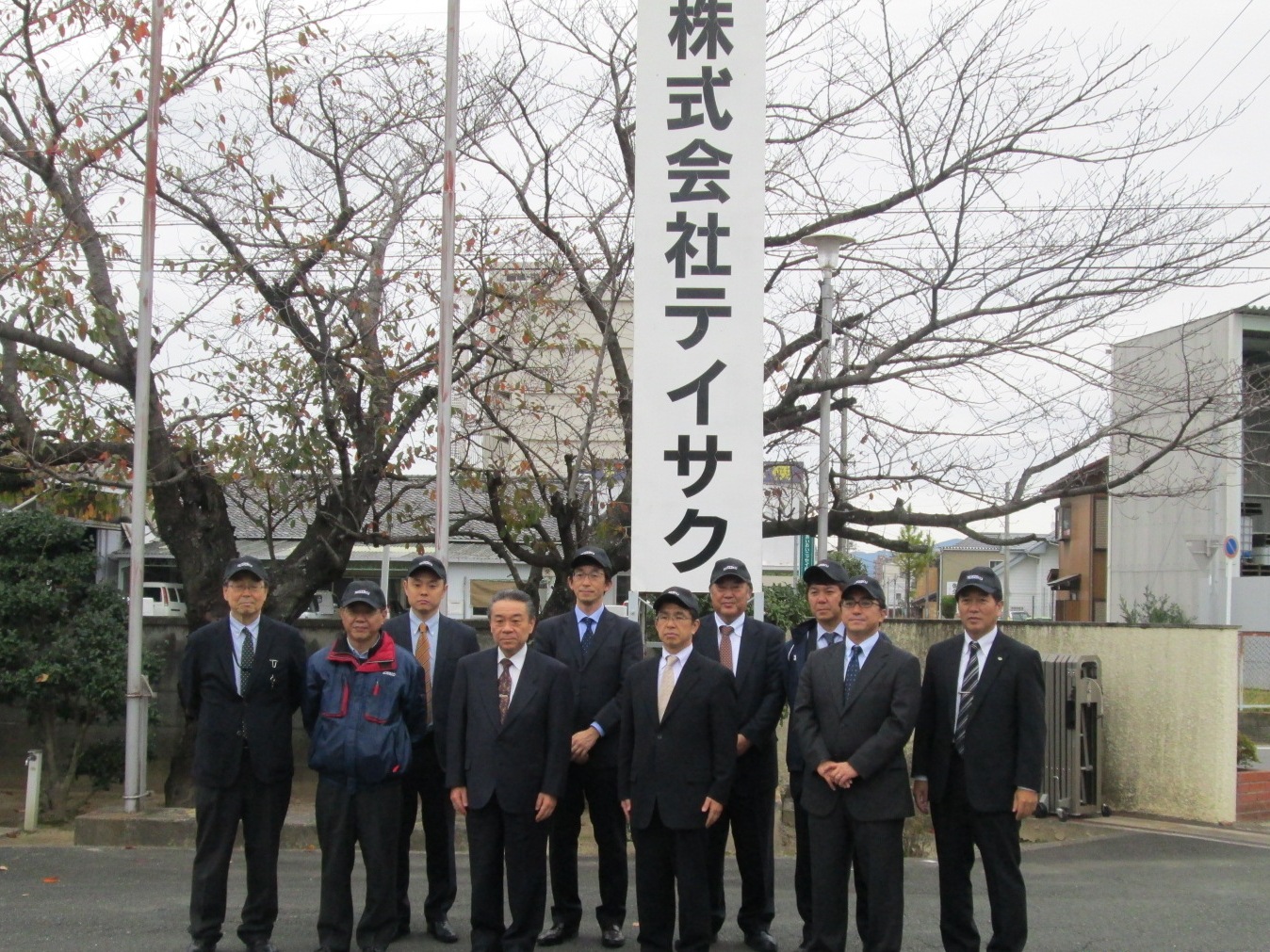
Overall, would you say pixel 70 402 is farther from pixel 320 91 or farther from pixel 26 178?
pixel 320 91

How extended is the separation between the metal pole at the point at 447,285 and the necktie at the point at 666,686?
3015mm

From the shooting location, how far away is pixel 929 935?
6785mm

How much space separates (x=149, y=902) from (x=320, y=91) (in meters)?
6.65

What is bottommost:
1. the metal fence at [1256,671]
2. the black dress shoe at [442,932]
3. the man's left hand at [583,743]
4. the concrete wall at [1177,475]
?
the black dress shoe at [442,932]

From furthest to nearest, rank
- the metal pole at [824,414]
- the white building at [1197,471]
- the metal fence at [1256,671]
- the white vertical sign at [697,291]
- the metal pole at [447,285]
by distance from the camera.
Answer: the metal fence at [1256,671]
the metal pole at [824,414]
the white building at [1197,471]
the metal pole at [447,285]
the white vertical sign at [697,291]

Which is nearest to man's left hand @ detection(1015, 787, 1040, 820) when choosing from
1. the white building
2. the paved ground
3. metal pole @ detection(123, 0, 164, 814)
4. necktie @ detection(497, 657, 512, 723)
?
the paved ground

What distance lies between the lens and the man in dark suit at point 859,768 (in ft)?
19.1

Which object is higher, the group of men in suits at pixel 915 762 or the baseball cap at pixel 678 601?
the baseball cap at pixel 678 601

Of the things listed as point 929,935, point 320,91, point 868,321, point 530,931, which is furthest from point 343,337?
point 929,935

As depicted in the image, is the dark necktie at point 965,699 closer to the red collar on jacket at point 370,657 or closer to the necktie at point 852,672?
the necktie at point 852,672

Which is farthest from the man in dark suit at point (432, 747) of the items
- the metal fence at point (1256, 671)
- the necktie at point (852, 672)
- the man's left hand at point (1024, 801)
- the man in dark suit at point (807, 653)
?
the metal fence at point (1256, 671)

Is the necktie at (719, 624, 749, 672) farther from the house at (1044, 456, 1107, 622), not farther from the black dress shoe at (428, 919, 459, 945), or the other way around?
the house at (1044, 456, 1107, 622)

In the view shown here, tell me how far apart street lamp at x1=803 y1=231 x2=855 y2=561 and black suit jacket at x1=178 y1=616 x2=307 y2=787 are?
520 centimetres

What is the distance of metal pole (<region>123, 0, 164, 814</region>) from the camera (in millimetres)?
9320
